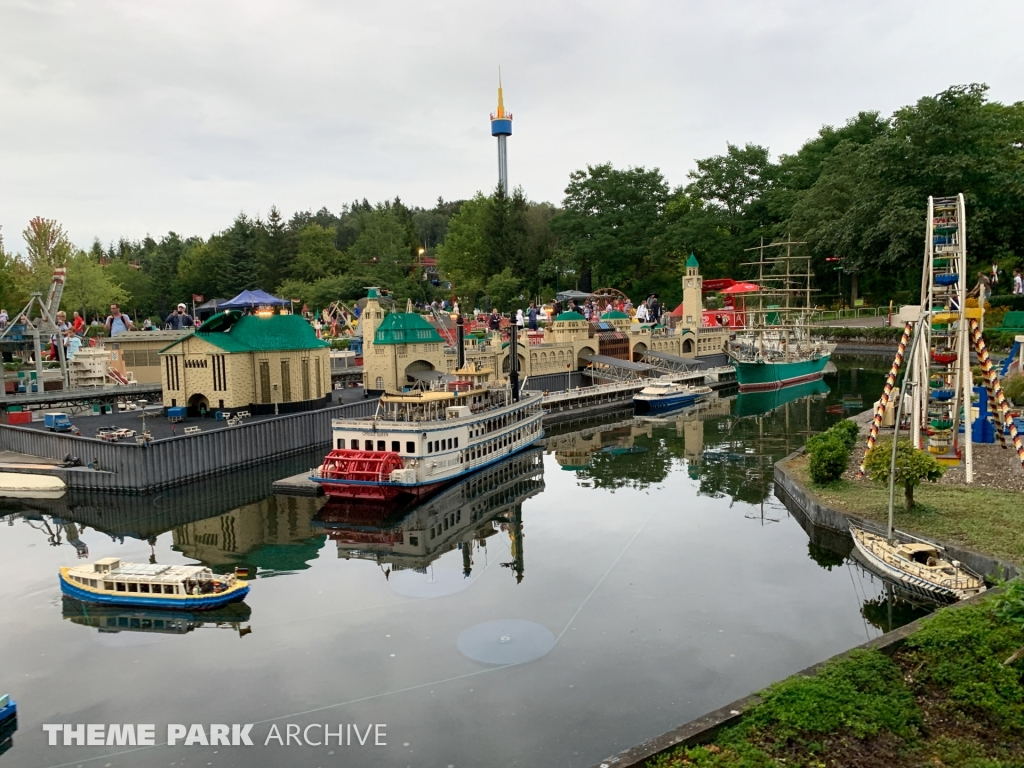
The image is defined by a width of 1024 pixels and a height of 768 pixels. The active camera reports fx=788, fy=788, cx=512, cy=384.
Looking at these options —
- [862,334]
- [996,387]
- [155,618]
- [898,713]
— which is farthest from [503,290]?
[898,713]

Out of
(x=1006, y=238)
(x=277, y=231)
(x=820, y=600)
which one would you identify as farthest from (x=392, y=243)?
(x=820, y=600)

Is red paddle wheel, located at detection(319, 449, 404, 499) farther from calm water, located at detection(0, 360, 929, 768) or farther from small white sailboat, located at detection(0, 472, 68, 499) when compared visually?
small white sailboat, located at detection(0, 472, 68, 499)

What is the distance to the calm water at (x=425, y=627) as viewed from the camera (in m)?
18.3

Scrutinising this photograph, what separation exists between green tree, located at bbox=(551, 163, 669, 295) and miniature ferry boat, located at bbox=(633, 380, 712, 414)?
45.6m

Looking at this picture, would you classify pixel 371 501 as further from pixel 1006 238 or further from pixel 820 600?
pixel 1006 238

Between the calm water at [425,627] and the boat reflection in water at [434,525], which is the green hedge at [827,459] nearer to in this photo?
the calm water at [425,627]

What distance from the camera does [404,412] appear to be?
41.3 metres

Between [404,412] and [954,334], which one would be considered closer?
[954,334]

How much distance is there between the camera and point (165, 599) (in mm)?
25188

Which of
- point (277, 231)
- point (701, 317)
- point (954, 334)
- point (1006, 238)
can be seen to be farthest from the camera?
point (277, 231)

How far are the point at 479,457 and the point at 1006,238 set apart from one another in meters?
63.1

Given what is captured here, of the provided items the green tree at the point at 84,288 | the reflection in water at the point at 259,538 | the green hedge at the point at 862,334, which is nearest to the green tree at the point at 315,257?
the green tree at the point at 84,288

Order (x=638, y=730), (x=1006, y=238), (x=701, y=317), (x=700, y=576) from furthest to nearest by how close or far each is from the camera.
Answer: (x=701, y=317), (x=1006, y=238), (x=700, y=576), (x=638, y=730)

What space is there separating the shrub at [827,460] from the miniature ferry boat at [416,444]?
17.5 metres
